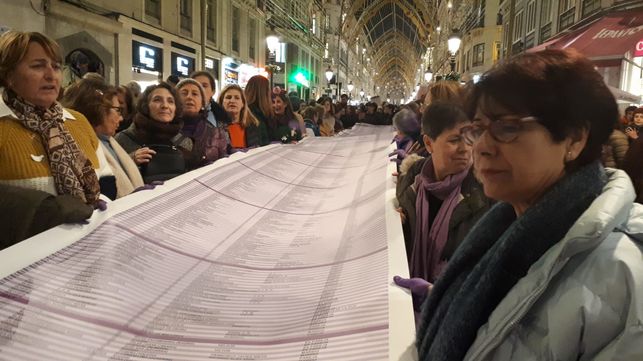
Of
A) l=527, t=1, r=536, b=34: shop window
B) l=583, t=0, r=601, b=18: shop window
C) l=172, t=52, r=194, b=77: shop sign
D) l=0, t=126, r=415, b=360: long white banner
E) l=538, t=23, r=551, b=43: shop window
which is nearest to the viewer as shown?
l=0, t=126, r=415, b=360: long white banner

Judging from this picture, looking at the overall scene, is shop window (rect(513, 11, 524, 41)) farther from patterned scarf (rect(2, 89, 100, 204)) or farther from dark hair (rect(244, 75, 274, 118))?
patterned scarf (rect(2, 89, 100, 204))

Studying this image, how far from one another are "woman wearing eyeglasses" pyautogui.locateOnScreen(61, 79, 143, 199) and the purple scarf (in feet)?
7.08

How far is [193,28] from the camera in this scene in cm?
2116

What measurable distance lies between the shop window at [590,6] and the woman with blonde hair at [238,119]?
1271 centimetres

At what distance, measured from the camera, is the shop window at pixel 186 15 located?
2048 centimetres

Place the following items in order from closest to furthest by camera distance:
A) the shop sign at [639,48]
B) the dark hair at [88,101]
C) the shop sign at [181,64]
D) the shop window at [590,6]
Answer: the dark hair at [88,101] → the shop sign at [639,48] → the shop window at [590,6] → the shop sign at [181,64]

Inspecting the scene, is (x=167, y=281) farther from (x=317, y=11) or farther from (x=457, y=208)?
(x=317, y=11)

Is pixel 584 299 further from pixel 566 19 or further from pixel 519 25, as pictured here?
pixel 519 25

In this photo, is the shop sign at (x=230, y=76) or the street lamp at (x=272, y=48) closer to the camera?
the street lamp at (x=272, y=48)

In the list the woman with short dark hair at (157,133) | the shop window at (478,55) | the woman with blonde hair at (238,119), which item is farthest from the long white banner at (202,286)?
the shop window at (478,55)

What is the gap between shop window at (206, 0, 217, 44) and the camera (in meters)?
22.7

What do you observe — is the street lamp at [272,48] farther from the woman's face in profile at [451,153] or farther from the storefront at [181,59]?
the woman's face in profile at [451,153]

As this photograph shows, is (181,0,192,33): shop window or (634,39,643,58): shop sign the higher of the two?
(181,0,192,33): shop window

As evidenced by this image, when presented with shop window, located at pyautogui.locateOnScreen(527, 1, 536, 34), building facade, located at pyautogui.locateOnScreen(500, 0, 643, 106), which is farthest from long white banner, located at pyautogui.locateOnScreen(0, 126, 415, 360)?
shop window, located at pyautogui.locateOnScreen(527, 1, 536, 34)
